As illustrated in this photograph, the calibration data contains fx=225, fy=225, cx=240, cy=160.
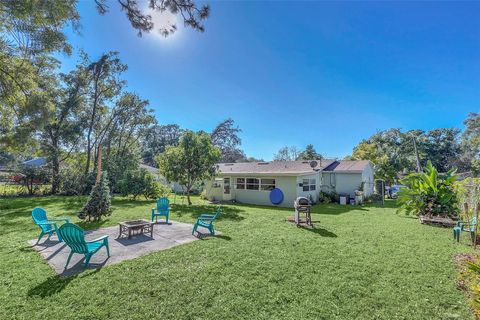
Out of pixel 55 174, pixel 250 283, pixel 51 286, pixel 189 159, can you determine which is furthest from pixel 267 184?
pixel 55 174

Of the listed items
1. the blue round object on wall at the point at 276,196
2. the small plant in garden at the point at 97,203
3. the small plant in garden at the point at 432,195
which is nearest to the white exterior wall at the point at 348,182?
the blue round object on wall at the point at 276,196

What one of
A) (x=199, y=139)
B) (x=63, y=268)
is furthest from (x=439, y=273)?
(x=199, y=139)

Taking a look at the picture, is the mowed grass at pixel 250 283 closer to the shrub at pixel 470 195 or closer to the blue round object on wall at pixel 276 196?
the shrub at pixel 470 195

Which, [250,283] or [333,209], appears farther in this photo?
[333,209]

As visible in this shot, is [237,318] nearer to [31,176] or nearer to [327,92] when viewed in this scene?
[327,92]

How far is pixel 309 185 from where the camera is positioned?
1781 cm

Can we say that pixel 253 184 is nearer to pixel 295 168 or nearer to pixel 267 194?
pixel 267 194

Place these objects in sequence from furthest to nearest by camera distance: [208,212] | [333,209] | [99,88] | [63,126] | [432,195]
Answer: [99,88] < [63,126] < [333,209] < [208,212] < [432,195]

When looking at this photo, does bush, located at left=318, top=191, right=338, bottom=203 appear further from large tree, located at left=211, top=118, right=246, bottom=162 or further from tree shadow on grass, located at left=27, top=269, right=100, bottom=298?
large tree, located at left=211, top=118, right=246, bottom=162

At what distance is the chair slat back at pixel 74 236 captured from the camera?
468cm

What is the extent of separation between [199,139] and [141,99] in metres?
16.3

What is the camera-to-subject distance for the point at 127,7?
5.05 m

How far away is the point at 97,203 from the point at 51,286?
5.96 metres

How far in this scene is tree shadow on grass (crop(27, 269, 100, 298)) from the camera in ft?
12.6
